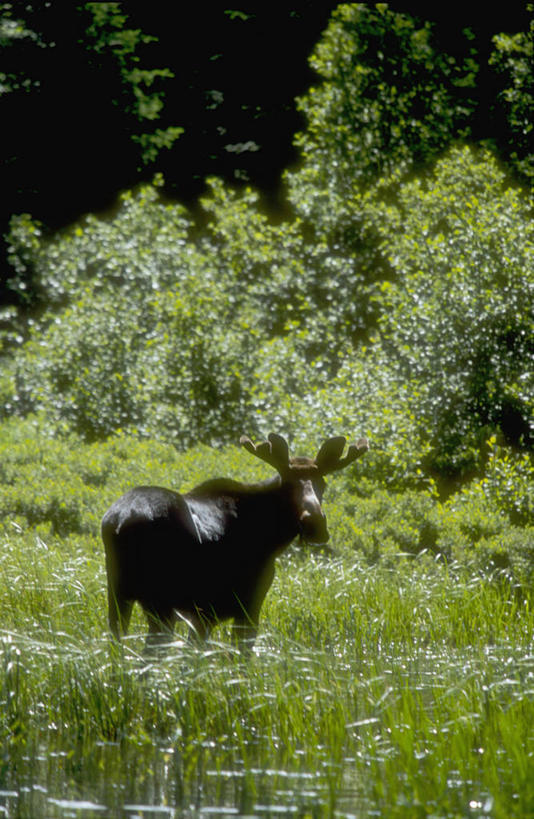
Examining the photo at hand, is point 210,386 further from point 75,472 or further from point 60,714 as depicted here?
point 60,714

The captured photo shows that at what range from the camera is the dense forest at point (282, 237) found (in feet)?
39.7

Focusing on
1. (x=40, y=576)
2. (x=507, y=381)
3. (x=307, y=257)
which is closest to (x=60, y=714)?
(x=40, y=576)

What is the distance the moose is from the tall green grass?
0.23 meters

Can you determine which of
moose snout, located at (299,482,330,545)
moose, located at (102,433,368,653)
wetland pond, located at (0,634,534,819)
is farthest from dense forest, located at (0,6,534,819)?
moose snout, located at (299,482,330,545)

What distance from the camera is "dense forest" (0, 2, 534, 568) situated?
12.1 m

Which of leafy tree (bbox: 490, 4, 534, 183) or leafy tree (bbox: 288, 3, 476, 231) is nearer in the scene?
leafy tree (bbox: 288, 3, 476, 231)

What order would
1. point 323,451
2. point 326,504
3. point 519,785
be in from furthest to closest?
point 326,504, point 323,451, point 519,785

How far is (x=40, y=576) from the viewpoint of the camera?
7941 millimetres

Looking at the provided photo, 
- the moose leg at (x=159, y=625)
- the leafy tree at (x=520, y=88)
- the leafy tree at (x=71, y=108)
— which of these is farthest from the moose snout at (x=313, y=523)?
the leafy tree at (x=71, y=108)

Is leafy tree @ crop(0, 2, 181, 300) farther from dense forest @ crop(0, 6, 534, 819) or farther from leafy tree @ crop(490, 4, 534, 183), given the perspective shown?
leafy tree @ crop(490, 4, 534, 183)

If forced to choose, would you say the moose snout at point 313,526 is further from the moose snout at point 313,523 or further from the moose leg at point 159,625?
the moose leg at point 159,625

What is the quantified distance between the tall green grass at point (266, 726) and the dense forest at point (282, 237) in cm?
494

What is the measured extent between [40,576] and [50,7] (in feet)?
51.5

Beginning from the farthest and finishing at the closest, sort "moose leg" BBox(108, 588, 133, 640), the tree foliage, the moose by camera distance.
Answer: the tree foliage → "moose leg" BBox(108, 588, 133, 640) → the moose
